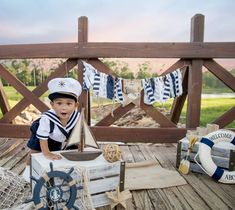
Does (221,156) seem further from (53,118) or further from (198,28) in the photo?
(198,28)

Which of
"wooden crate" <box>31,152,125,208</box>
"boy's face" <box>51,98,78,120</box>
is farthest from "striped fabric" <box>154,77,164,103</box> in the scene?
"wooden crate" <box>31,152,125,208</box>

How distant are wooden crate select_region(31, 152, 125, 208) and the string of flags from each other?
2311 mm

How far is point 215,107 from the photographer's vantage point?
8.09m

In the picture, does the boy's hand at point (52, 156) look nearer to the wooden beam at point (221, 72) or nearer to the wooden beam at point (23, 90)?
the wooden beam at point (23, 90)

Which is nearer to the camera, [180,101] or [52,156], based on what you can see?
[52,156]

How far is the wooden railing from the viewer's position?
473 centimetres

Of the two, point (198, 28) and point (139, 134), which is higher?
point (198, 28)

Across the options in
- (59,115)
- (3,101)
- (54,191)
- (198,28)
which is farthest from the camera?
(3,101)

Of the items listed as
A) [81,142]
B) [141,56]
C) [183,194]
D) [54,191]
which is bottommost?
[183,194]

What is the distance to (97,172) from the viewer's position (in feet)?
7.79

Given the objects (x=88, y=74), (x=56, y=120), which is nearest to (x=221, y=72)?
(x=88, y=74)

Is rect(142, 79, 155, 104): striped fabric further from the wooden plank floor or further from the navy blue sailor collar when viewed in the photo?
the navy blue sailor collar

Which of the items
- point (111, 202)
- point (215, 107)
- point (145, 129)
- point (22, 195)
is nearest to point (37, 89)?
point (145, 129)

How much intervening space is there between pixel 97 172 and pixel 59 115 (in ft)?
2.33
